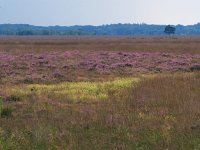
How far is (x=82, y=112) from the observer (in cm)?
1655

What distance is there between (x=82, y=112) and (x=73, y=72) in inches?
681

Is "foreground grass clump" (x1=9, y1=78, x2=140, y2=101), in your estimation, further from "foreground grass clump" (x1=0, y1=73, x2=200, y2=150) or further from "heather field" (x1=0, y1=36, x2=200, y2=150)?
"foreground grass clump" (x1=0, y1=73, x2=200, y2=150)

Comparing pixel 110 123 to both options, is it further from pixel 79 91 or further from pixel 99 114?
pixel 79 91

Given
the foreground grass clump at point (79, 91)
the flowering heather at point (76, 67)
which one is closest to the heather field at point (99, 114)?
the foreground grass clump at point (79, 91)

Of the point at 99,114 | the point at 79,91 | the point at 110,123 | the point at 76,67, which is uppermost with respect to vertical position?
the point at 110,123

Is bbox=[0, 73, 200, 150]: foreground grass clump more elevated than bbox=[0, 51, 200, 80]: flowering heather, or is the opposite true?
bbox=[0, 73, 200, 150]: foreground grass clump

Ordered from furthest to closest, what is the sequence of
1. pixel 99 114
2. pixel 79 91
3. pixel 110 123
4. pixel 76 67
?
pixel 76 67
pixel 79 91
pixel 99 114
pixel 110 123

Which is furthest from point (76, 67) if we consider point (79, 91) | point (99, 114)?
point (99, 114)

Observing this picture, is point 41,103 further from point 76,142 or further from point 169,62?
point 169,62

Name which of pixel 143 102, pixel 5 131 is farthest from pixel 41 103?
pixel 5 131

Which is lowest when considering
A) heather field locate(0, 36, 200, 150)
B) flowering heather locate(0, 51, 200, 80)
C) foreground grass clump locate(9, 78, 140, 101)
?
flowering heather locate(0, 51, 200, 80)

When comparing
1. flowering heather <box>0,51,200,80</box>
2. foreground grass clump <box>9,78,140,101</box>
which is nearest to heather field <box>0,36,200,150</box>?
foreground grass clump <box>9,78,140,101</box>

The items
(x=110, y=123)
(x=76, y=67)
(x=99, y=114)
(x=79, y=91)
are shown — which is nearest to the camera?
(x=110, y=123)

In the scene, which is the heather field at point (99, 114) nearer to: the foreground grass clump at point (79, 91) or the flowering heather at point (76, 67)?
the foreground grass clump at point (79, 91)
